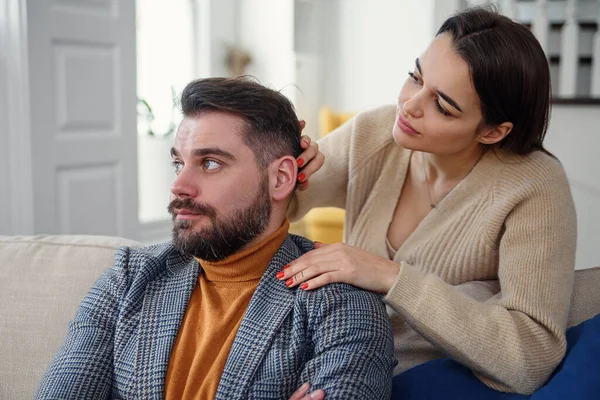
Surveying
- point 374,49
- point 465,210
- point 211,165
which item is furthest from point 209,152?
point 374,49

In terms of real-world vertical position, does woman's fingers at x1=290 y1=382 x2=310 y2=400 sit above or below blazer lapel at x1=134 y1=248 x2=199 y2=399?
below

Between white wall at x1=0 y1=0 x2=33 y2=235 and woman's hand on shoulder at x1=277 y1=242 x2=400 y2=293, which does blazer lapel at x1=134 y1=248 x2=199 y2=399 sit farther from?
white wall at x1=0 y1=0 x2=33 y2=235

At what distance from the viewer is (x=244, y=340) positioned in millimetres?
1330

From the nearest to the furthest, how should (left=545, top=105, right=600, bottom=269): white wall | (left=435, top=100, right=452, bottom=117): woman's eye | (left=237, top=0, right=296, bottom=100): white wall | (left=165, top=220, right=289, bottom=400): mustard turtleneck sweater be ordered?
(left=165, top=220, right=289, bottom=400): mustard turtleneck sweater
(left=435, top=100, right=452, bottom=117): woman's eye
(left=545, top=105, right=600, bottom=269): white wall
(left=237, top=0, right=296, bottom=100): white wall

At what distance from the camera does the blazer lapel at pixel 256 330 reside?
1292 mm

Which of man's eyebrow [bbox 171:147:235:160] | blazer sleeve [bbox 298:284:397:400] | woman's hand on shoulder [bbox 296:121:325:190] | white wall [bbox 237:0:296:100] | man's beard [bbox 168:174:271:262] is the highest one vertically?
white wall [bbox 237:0:296:100]

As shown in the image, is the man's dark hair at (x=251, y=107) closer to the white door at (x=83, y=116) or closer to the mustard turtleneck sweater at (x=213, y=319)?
the mustard turtleneck sweater at (x=213, y=319)

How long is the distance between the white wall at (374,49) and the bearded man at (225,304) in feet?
13.5

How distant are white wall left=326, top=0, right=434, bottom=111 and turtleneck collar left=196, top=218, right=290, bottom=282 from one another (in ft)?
13.7

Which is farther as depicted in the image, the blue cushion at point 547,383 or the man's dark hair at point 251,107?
the man's dark hair at point 251,107

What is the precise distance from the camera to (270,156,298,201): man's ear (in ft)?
4.83

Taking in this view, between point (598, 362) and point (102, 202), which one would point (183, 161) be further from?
point (102, 202)

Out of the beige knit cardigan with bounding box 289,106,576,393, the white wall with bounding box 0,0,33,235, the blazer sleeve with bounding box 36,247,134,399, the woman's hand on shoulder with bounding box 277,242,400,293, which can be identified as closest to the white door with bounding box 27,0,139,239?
the white wall with bounding box 0,0,33,235

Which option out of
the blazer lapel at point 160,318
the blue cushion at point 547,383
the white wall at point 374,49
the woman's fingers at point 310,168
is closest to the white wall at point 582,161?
the white wall at point 374,49
